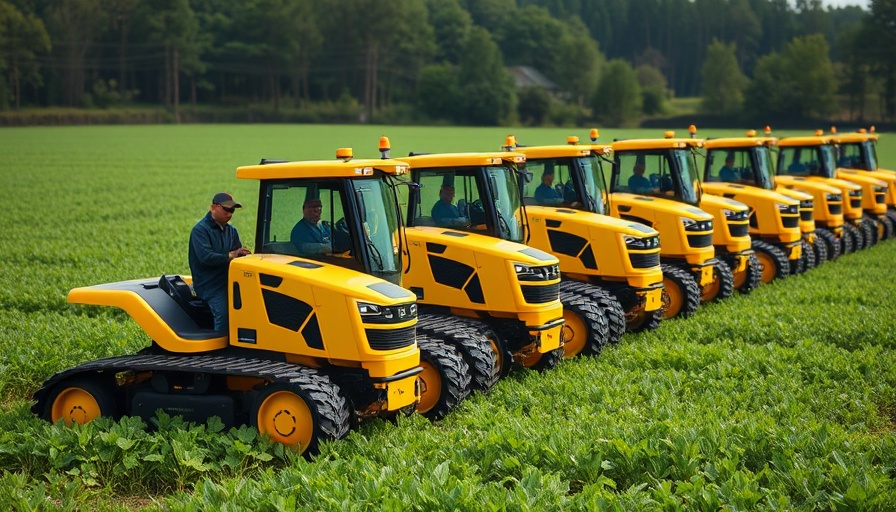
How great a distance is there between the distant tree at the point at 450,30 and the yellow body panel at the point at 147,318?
127 metres

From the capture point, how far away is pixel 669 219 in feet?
55.4

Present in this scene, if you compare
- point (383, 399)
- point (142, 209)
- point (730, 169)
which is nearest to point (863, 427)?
point (383, 399)

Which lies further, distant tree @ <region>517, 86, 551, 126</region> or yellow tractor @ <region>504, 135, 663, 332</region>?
distant tree @ <region>517, 86, 551, 126</region>

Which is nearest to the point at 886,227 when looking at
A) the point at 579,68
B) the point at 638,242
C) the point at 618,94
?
the point at 638,242

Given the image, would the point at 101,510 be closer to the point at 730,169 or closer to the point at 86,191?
the point at 730,169

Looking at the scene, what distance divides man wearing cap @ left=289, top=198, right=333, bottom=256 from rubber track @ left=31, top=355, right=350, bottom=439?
3.72ft

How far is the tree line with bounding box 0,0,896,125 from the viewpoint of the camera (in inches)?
3949

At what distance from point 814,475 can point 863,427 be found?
232 centimetres

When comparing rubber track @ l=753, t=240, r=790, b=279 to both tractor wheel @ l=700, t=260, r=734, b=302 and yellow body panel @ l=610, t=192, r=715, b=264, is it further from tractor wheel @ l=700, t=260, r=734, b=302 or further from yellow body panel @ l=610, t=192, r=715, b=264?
yellow body panel @ l=610, t=192, r=715, b=264

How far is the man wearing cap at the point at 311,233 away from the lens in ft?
32.6

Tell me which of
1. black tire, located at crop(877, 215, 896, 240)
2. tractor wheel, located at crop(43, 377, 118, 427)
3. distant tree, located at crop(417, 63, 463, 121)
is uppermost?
distant tree, located at crop(417, 63, 463, 121)

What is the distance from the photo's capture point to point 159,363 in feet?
31.8

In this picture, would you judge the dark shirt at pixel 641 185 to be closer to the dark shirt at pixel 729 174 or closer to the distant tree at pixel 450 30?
the dark shirt at pixel 729 174

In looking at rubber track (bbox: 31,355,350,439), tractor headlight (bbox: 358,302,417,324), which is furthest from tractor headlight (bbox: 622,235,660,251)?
rubber track (bbox: 31,355,350,439)
